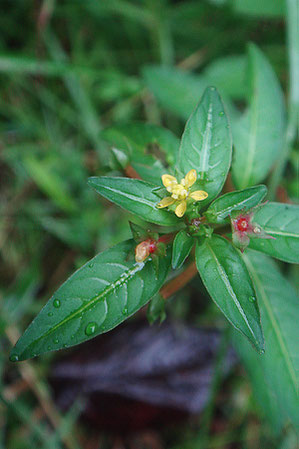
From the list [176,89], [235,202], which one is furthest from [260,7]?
[235,202]

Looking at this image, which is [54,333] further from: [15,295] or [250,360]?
[15,295]

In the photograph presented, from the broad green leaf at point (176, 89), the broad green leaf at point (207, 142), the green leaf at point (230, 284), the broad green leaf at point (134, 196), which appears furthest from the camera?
the broad green leaf at point (176, 89)

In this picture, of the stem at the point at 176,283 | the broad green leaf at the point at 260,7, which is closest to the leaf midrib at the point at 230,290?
the stem at the point at 176,283

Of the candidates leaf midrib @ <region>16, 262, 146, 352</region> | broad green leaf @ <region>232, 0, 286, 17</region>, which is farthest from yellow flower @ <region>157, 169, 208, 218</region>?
broad green leaf @ <region>232, 0, 286, 17</region>

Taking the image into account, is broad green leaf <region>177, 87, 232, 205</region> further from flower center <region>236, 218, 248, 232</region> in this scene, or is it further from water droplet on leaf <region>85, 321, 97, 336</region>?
water droplet on leaf <region>85, 321, 97, 336</region>

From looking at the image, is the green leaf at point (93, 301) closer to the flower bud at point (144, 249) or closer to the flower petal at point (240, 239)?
the flower bud at point (144, 249)

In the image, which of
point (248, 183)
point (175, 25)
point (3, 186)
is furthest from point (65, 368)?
point (175, 25)
